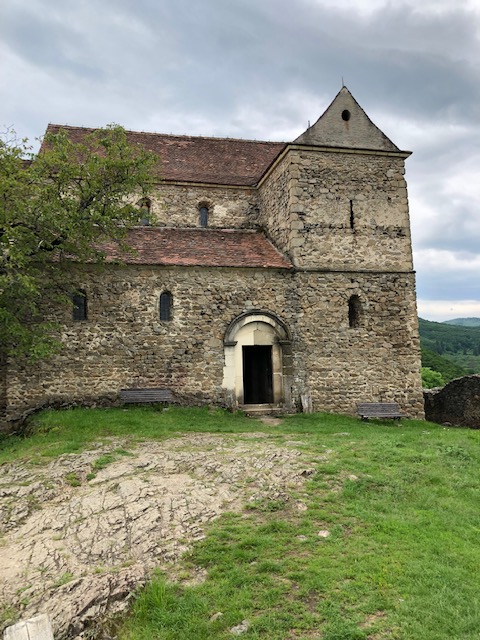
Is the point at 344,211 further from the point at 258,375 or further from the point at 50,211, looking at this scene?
the point at 50,211

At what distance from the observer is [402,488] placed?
8352mm

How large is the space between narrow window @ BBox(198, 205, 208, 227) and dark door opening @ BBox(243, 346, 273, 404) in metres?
5.63

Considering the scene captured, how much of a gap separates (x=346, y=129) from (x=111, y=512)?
15.6m

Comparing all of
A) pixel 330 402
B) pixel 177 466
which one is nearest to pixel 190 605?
pixel 177 466

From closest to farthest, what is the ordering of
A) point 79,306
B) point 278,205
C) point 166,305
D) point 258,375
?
1. point 79,306
2. point 166,305
3. point 278,205
4. point 258,375

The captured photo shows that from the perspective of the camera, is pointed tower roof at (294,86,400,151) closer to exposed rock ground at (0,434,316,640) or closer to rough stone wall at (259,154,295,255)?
rough stone wall at (259,154,295,255)

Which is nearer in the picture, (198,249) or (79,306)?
(79,306)

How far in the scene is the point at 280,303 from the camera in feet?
55.8

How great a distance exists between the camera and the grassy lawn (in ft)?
16.8

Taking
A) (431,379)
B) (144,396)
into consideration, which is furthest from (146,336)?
(431,379)

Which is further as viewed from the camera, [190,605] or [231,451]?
[231,451]

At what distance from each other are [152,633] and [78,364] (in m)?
11.3

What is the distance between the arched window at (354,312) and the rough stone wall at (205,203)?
18.3 feet

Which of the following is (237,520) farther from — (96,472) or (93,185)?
(93,185)
